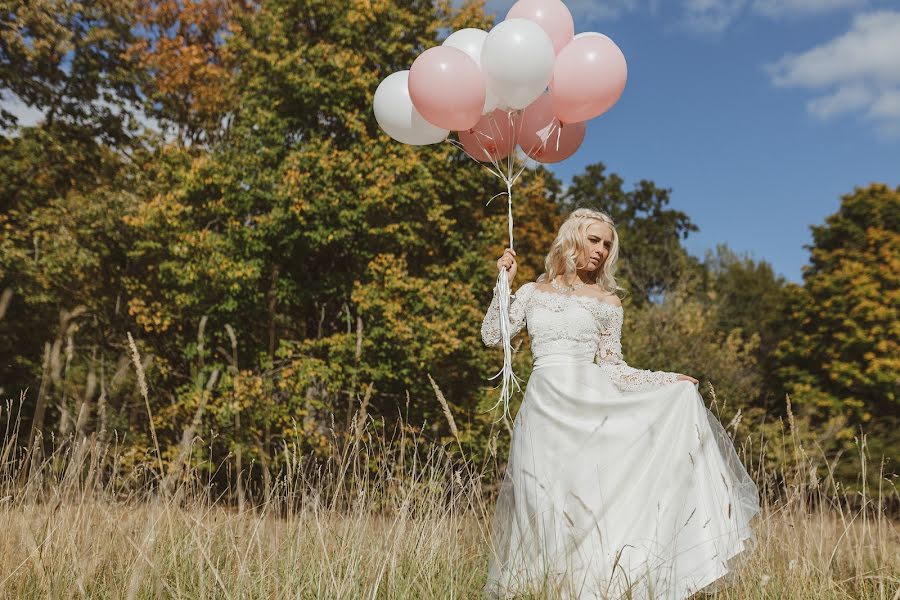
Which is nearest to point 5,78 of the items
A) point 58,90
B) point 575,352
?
point 58,90

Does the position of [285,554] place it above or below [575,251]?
below

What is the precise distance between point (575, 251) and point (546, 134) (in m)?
0.89

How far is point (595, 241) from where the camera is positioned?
A: 3250mm

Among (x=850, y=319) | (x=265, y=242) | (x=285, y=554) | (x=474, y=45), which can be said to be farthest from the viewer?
(x=850, y=319)

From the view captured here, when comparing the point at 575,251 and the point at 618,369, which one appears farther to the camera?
the point at 575,251

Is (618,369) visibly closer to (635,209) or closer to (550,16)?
(550,16)

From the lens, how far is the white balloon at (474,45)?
3.61 m

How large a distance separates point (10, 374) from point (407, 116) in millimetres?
8823

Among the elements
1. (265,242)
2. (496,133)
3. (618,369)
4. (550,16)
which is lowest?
(618,369)

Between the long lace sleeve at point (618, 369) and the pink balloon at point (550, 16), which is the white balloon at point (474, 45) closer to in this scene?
the pink balloon at point (550, 16)

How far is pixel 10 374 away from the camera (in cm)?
984

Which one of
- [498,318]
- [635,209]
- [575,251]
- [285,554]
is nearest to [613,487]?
[498,318]

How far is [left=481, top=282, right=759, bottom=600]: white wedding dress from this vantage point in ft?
8.36

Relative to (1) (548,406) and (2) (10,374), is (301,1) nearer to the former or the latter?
(2) (10,374)
